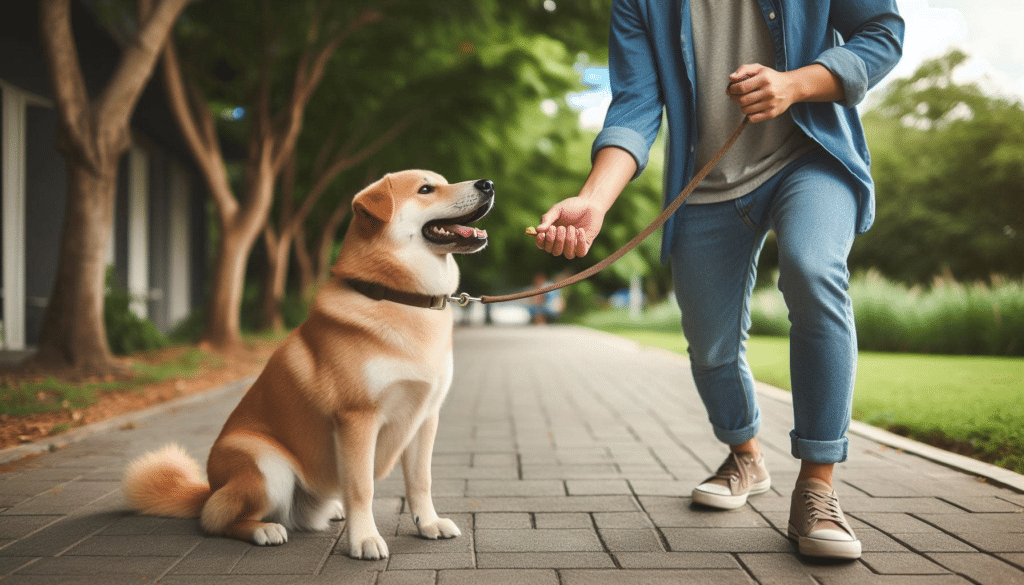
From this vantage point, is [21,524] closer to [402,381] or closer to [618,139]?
[402,381]

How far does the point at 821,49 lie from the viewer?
2.83m

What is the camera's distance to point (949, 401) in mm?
5551

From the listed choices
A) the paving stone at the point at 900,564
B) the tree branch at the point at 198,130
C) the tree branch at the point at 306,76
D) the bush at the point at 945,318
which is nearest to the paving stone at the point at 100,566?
the paving stone at the point at 900,564

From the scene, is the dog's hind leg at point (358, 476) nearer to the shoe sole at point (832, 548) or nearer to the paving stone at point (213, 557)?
the paving stone at point (213, 557)

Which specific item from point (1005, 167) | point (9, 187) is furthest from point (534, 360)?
point (1005, 167)

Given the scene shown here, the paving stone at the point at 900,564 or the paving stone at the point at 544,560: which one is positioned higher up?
the paving stone at the point at 900,564

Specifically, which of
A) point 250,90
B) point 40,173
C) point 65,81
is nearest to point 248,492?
point 65,81

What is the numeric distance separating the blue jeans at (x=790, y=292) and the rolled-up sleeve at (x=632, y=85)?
37 cm

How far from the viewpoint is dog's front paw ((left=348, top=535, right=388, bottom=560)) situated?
254 centimetres

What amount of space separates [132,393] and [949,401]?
6.43m

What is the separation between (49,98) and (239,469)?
1062 centimetres

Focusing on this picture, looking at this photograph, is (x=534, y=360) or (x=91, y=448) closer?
(x=91, y=448)

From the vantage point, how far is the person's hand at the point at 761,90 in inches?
96.1

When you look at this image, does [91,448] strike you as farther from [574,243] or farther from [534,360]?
[534,360]
